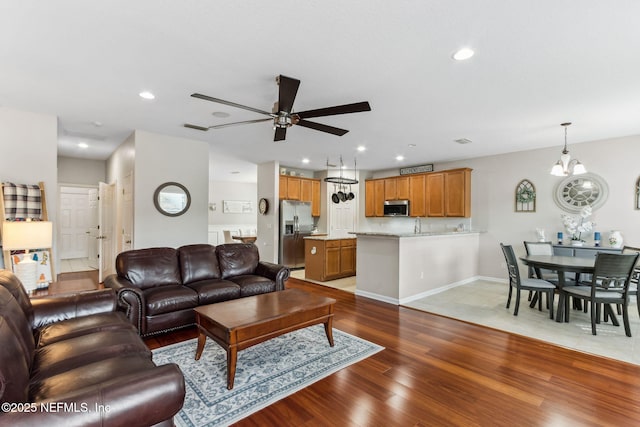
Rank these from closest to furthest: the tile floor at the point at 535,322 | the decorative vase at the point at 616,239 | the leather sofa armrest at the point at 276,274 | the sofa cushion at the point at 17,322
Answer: the sofa cushion at the point at 17,322
the tile floor at the point at 535,322
the leather sofa armrest at the point at 276,274
the decorative vase at the point at 616,239

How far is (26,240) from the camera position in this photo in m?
2.97

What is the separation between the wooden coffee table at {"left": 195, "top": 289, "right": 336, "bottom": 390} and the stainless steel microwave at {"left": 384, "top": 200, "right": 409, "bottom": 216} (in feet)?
16.3

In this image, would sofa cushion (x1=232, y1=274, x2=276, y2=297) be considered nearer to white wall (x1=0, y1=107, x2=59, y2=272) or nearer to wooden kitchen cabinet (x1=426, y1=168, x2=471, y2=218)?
white wall (x1=0, y1=107, x2=59, y2=272)

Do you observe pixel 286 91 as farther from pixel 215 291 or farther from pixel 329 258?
pixel 329 258

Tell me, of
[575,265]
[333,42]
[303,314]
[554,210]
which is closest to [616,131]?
[554,210]

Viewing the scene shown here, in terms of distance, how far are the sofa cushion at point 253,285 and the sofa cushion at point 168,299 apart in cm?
62

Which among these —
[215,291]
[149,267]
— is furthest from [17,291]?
[215,291]

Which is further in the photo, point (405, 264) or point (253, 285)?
point (405, 264)

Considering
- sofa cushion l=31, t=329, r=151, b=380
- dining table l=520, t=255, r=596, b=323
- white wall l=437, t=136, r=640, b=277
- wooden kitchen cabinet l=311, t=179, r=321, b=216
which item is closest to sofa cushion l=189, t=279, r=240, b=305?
sofa cushion l=31, t=329, r=151, b=380

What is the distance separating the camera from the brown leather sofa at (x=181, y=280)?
3277mm

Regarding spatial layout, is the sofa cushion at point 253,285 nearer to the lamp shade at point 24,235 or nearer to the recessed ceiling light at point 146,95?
the lamp shade at point 24,235

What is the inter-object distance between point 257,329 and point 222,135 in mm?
3628

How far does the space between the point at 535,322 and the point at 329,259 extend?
3.59 metres

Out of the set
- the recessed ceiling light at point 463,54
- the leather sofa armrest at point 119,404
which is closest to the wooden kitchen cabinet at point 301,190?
the recessed ceiling light at point 463,54
